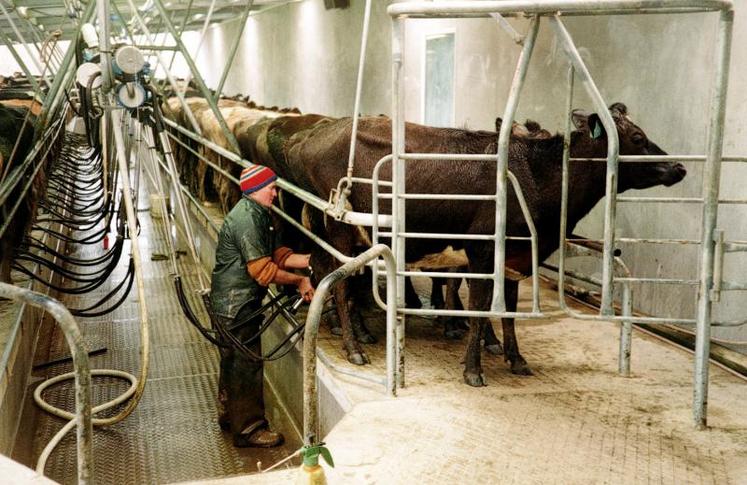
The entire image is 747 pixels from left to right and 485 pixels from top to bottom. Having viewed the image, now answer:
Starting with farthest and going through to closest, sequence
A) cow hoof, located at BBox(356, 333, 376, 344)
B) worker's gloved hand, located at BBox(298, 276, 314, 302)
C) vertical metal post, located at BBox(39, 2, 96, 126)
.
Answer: vertical metal post, located at BBox(39, 2, 96, 126) → cow hoof, located at BBox(356, 333, 376, 344) → worker's gloved hand, located at BBox(298, 276, 314, 302)

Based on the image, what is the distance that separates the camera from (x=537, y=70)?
8617 millimetres

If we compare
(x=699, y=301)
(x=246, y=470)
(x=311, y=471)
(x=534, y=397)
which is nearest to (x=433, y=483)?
(x=311, y=471)

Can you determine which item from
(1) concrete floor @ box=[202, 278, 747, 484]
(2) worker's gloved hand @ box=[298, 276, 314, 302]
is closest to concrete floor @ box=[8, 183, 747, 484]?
(1) concrete floor @ box=[202, 278, 747, 484]

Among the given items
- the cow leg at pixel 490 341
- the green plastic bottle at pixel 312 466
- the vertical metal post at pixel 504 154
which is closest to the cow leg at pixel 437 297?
the cow leg at pixel 490 341

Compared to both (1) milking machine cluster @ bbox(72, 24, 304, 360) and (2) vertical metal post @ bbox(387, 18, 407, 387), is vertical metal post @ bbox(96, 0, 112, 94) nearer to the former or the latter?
(1) milking machine cluster @ bbox(72, 24, 304, 360)

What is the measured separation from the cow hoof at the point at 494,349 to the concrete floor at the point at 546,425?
148mm

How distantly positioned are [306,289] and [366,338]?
38.3 inches

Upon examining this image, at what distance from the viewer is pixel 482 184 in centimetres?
584

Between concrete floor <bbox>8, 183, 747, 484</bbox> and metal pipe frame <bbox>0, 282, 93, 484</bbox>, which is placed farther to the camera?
concrete floor <bbox>8, 183, 747, 484</bbox>

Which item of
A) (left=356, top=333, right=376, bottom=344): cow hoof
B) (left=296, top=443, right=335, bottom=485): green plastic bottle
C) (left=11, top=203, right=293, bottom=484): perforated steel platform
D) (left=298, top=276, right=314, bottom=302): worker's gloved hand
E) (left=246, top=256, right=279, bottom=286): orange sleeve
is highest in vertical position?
(left=246, top=256, right=279, bottom=286): orange sleeve

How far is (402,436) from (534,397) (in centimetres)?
116

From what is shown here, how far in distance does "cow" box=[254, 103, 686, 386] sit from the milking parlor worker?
614mm

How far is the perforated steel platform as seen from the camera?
5.93m

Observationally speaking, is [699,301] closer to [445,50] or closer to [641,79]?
[641,79]
